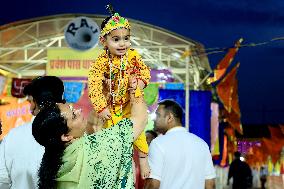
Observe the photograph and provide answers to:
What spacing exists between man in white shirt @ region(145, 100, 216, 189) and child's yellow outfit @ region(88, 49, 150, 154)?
1669 millimetres

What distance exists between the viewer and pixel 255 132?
67375mm

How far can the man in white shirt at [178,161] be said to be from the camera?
5.96 metres

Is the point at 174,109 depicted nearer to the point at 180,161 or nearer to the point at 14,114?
the point at 180,161

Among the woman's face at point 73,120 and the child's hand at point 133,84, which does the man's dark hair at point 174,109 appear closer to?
the child's hand at point 133,84

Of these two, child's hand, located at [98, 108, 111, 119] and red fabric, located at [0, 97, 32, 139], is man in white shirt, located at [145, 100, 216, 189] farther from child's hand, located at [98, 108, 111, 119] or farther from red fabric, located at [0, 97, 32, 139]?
red fabric, located at [0, 97, 32, 139]

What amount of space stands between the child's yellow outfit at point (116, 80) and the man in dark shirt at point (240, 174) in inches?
547

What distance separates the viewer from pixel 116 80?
168 inches

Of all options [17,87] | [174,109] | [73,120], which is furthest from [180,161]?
[17,87]

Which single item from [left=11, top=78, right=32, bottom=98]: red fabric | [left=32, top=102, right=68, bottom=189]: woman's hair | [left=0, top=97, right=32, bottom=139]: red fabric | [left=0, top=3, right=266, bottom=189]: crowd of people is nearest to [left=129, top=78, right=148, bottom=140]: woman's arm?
[left=0, top=3, right=266, bottom=189]: crowd of people

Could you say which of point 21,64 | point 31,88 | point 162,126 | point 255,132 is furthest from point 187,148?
point 255,132

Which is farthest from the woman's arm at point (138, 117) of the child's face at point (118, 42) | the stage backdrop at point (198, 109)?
the stage backdrop at point (198, 109)

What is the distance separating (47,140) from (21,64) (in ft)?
62.7

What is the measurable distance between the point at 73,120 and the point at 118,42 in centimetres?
96

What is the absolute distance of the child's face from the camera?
4.11 meters
